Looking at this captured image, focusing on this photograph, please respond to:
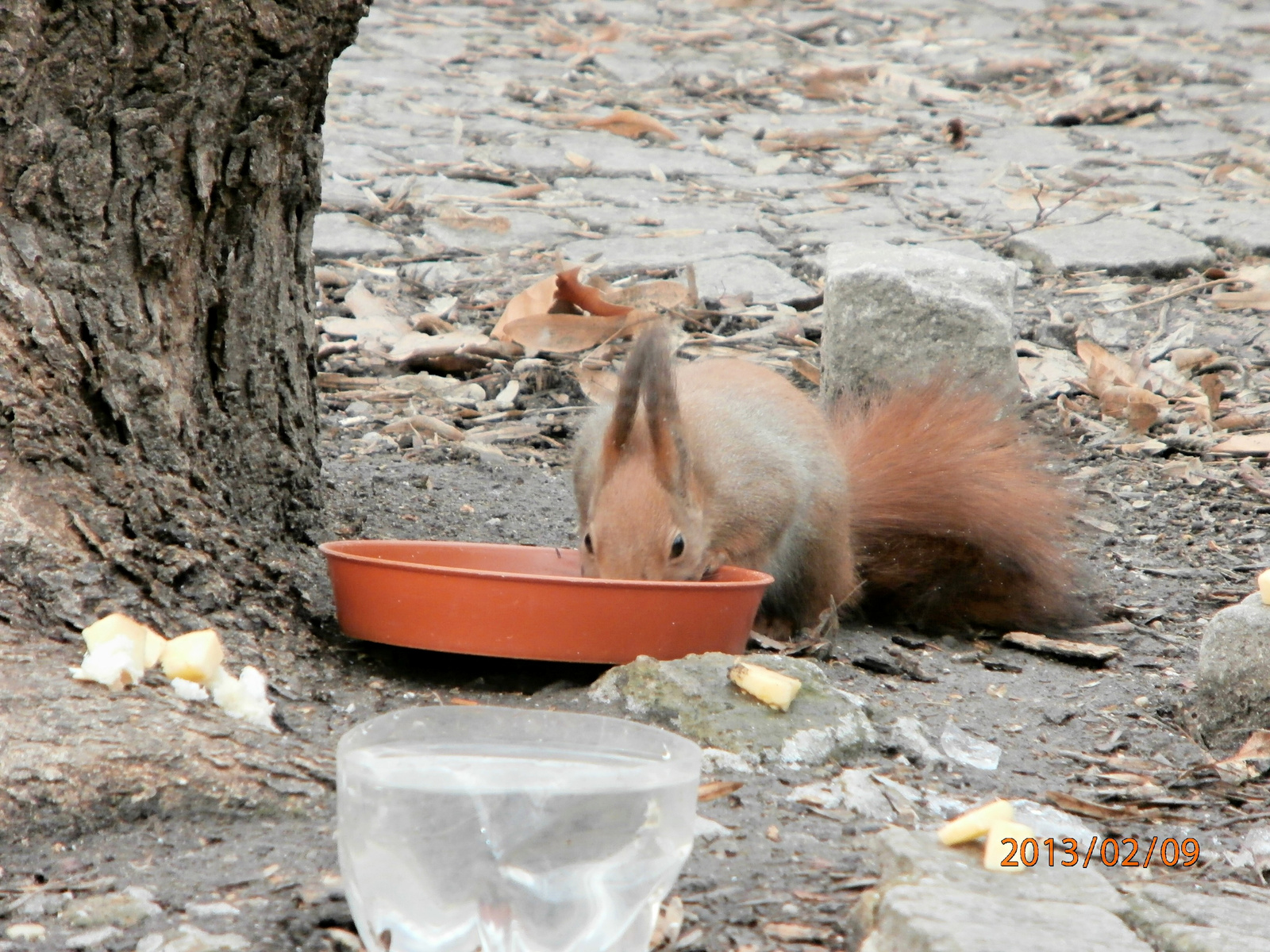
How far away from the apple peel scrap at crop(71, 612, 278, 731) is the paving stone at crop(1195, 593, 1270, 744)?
1.20 meters

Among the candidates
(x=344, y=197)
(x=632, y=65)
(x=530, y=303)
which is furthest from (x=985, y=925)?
(x=632, y=65)

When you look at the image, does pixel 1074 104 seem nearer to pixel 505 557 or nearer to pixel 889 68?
pixel 889 68

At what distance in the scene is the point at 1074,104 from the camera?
6.33 m

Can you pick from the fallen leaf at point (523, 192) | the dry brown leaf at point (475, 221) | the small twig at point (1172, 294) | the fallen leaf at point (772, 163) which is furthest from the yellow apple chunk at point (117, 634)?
the fallen leaf at point (772, 163)

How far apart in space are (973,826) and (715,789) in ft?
1.33

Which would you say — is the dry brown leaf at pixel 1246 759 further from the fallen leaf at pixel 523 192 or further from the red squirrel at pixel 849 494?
the fallen leaf at pixel 523 192

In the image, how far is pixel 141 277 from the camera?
1814mm

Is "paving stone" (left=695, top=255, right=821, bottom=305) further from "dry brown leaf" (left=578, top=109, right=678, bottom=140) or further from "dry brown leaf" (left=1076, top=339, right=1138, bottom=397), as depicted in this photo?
"dry brown leaf" (left=578, top=109, right=678, bottom=140)

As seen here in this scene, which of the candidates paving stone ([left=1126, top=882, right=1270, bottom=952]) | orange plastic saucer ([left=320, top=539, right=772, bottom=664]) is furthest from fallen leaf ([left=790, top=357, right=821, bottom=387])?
paving stone ([left=1126, top=882, right=1270, bottom=952])

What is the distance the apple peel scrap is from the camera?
61.4 inches

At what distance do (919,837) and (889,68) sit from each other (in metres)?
6.24

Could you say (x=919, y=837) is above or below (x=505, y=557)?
above

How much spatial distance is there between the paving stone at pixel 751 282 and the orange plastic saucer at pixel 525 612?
2228 mm

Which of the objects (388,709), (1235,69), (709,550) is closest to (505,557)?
(709,550)
